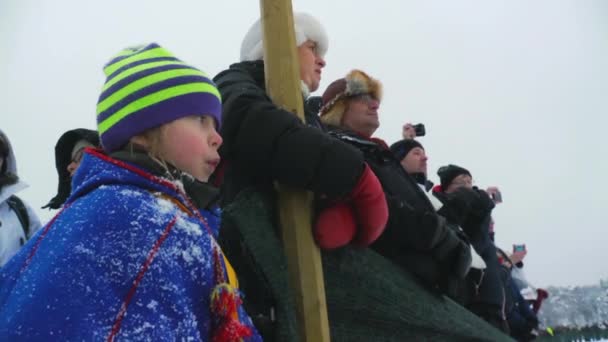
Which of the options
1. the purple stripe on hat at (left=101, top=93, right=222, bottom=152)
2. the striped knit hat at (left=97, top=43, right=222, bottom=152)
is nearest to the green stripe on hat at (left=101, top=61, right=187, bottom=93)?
the striped knit hat at (left=97, top=43, right=222, bottom=152)

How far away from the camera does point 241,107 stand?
5.48ft

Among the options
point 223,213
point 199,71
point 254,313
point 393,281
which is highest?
point 199,71

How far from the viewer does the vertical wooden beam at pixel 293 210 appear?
1.59 metres

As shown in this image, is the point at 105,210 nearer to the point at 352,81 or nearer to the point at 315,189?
the point at 315,189

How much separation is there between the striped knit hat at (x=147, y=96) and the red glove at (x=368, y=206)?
1.42 feet

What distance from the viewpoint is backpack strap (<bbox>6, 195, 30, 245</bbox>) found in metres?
2.98

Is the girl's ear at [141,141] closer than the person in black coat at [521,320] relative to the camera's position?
Yes

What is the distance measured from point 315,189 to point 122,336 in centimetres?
67

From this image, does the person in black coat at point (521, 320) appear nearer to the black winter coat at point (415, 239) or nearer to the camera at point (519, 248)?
the camera at point (519, 248)

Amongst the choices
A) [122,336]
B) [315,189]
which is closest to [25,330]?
[122,336]

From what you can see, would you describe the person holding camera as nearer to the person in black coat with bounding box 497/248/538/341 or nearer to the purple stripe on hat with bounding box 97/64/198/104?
the person in black coat with bounding box 497/248/538/341

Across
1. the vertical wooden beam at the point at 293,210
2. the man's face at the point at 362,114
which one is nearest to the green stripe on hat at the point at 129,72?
the vertical wooden beam at the point at 293,210

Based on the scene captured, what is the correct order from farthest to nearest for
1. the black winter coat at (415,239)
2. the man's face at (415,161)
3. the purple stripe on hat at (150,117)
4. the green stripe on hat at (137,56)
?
the man's face at (415,161) → the black winter coat at (415,239) → the green stripe on hat at (137,56) → the purple stripe on hat at (150,117)

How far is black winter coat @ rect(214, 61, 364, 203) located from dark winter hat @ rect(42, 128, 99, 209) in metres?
1.31
